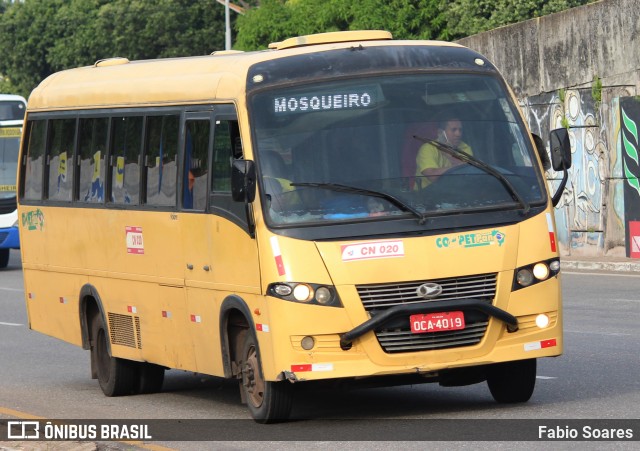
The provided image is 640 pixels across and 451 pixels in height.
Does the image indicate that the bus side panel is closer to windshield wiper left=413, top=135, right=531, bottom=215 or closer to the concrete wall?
windshield wiper left=413, top=135, right=531, bottom=215

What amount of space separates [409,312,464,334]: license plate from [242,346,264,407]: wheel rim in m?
1.17

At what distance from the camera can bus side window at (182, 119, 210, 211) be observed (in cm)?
1115

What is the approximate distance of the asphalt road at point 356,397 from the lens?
33.0 feet

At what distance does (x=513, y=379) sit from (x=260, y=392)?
1712 millimetres

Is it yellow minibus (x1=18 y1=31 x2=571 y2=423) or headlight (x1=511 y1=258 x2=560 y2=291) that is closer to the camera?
yellow minibus (x1=18 y1=31 x2=571 y2=423)

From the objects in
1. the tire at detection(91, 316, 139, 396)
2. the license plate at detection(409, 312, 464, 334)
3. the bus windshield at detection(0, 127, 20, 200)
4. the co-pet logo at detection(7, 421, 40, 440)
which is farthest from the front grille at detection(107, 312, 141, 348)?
the bus windshield at detection(0, 127, 20, 200)

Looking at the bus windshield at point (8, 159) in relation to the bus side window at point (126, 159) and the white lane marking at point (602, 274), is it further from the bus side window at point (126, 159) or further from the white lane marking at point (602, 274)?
the bus side window at point (126, 159)

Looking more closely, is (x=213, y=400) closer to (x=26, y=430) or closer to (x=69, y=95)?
(x=26, y=430)

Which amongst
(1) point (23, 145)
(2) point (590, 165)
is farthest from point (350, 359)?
(2) point (590, 165)

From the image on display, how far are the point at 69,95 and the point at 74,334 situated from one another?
6.92ft

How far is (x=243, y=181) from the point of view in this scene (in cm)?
1006

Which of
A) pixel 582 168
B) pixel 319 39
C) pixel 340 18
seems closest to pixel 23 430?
pixel 319 39

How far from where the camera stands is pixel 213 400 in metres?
12.4

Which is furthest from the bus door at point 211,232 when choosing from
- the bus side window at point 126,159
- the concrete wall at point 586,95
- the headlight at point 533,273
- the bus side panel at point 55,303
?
the concrete wall at point 586,95
